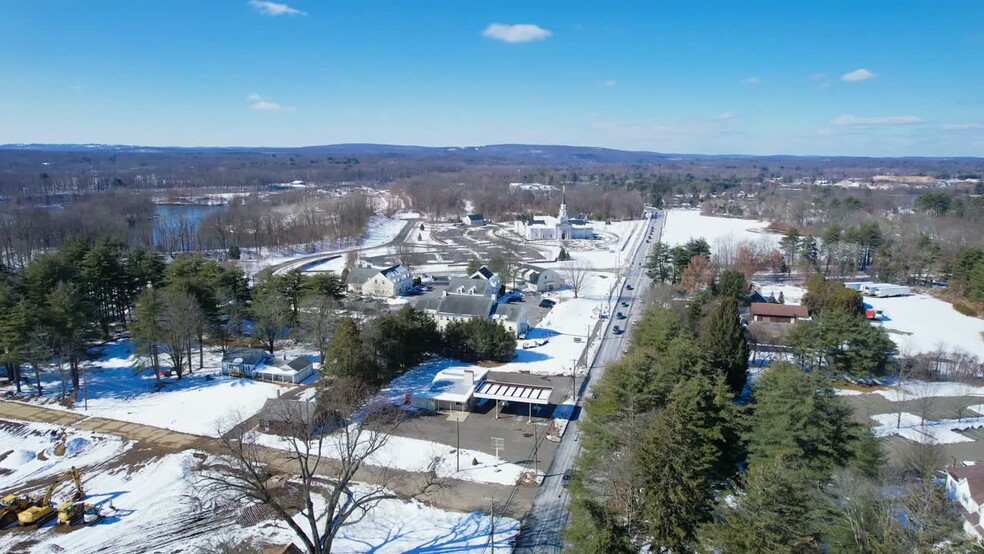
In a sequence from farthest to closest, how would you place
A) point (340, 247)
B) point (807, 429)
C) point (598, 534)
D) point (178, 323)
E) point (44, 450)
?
point (340, 247), point (178, 323), point (44, 450), point (807, 429), point (598, 534)

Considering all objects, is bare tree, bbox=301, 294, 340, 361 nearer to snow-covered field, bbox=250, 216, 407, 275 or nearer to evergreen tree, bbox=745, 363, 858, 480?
evergreen tree, bbox=745, 363, 858, 480

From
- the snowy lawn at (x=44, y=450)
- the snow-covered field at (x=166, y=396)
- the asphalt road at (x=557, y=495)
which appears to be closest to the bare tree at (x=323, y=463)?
the snow-covered field at (x=166, y=396)

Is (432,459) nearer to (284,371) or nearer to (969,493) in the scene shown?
(284,371)

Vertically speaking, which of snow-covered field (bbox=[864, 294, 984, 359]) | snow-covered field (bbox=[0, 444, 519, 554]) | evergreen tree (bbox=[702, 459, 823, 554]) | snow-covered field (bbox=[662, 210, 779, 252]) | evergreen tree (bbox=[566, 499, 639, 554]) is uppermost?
snow-covered field (bbox=[662, 210, 779, 252])

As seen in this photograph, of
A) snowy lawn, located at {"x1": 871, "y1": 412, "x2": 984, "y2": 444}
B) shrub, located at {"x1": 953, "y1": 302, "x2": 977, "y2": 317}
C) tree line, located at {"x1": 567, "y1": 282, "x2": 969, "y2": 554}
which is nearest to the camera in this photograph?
tree line, located at {"x1": 567, "y1": 282, "x2": 969, "y2": 554}

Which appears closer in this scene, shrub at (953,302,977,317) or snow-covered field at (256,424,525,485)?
snow-covered field at (256,424,525,485)

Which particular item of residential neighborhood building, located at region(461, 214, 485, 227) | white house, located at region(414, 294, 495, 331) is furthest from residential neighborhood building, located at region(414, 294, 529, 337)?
residential neighborhood building, located at region(461, 214, 485, 227)

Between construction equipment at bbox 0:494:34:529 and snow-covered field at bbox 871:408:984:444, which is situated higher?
snow-covered field at bbox 871:408:984:444

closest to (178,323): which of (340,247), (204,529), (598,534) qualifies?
(204,529)

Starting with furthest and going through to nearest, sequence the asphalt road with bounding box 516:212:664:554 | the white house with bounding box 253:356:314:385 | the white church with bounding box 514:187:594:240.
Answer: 1. the white church with bounding box 514:187:594:240
2. the white house with bounding box 253:356:314:385
3. the asphalt road with bounding box 516:212:664:554
